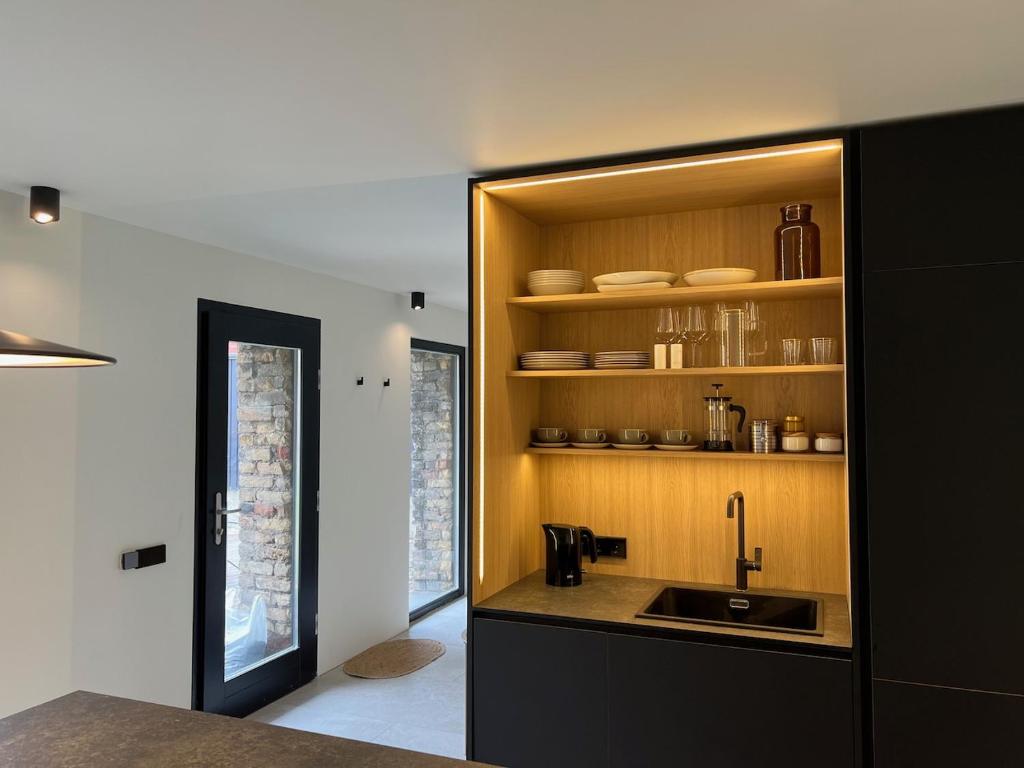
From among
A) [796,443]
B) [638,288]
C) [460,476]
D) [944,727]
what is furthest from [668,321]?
[460,476]

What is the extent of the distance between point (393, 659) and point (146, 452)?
2368mm

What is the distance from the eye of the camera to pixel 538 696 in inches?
100

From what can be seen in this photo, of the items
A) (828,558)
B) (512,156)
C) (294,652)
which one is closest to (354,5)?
(512,156)

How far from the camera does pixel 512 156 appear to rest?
8.39 feet

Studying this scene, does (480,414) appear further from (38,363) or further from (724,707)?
(38,363)

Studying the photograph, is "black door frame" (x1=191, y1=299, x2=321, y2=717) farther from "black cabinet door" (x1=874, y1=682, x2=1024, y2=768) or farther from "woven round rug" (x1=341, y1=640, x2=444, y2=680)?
"black cabinet door" (x1=874, y1=682, x2=1024, y2=768)

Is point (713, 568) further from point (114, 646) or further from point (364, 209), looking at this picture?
point (114, 646)

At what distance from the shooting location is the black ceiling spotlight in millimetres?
2908

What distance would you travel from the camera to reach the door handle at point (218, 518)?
4.09 m

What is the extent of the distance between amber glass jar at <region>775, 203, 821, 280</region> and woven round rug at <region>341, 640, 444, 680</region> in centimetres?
359

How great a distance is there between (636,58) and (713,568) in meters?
1.97

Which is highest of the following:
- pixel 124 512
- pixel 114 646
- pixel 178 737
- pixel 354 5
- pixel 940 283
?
pixel 354 5

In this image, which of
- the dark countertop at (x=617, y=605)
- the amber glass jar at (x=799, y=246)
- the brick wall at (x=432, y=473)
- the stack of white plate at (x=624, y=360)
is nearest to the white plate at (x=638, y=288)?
the stack of white plate at (x=624, y=360)

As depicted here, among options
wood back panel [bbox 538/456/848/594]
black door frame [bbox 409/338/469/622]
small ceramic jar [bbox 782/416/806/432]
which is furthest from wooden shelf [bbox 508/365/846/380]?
black door frame [bbox 409/338/469/622]
